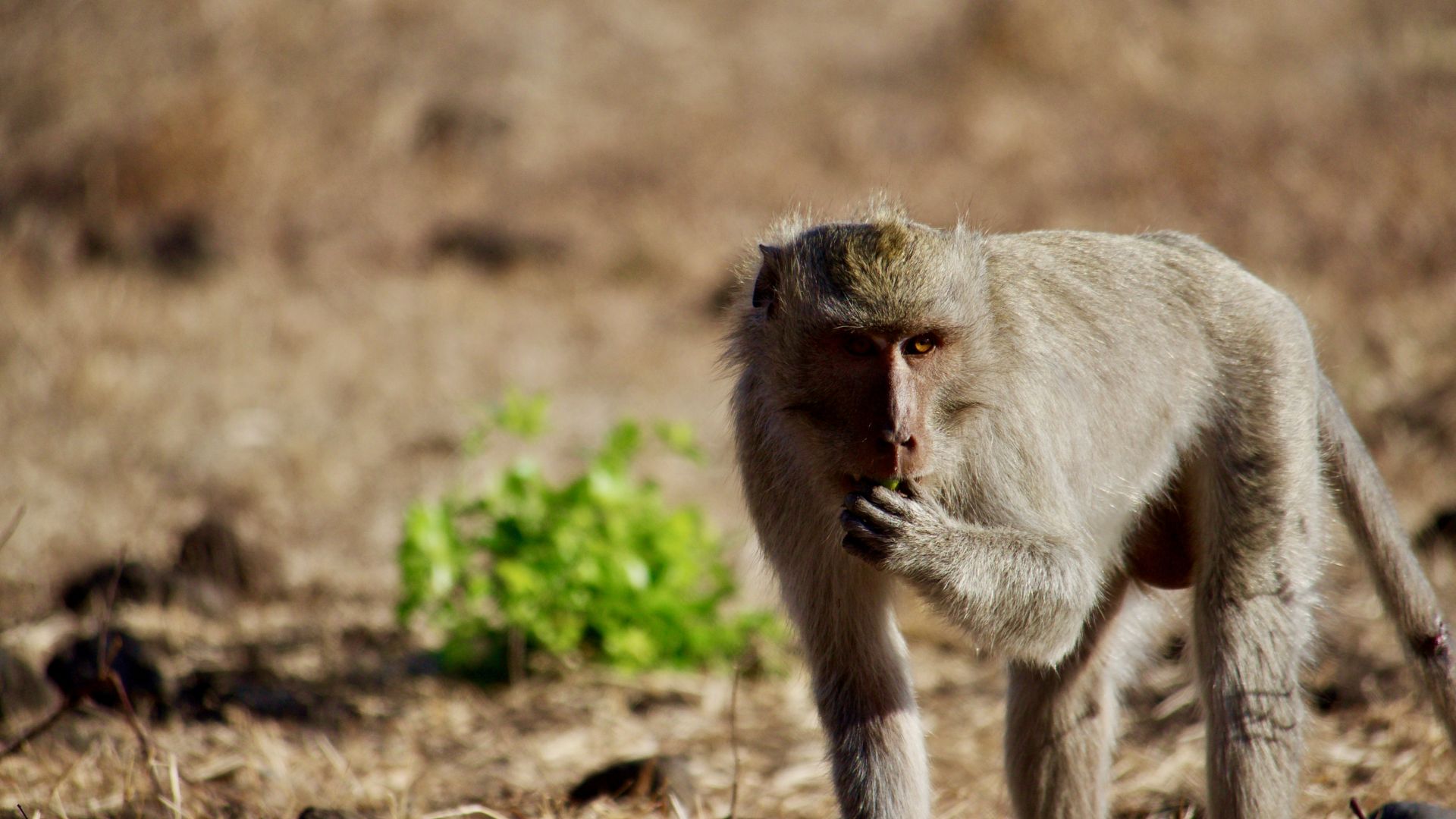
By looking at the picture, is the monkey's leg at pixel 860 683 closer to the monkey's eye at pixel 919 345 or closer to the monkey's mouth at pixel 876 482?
the monkey's mouth at pixel 876 482

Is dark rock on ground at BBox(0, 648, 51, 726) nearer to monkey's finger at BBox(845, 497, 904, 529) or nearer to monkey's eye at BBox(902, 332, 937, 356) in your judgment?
monkey's finger at BBox(845, 497, 904, 529)

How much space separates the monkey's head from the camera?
262 centimetres

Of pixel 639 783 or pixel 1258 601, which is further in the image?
pixel 639 783

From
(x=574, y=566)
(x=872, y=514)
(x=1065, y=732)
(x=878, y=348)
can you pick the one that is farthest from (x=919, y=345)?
(x=574, y=566)

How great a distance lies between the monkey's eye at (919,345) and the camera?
2.70m

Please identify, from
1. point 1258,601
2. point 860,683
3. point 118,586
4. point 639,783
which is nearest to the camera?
point 860,683

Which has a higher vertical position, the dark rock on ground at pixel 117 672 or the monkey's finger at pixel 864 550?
the monkey's finger at pixel 864 550

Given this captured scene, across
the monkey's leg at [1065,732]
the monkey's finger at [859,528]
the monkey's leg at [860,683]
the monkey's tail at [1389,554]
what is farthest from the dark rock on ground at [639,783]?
the monkey's tail at [1389,554]

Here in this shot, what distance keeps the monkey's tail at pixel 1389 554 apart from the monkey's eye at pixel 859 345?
1423 millimetres

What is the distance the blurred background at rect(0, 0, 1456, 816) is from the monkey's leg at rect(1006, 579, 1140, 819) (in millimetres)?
423

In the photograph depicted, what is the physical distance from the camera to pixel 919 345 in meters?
2.70

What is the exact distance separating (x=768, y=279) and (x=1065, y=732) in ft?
4.68

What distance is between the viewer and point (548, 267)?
10352mm

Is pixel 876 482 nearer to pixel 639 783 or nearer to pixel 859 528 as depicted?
pixel 859 528
